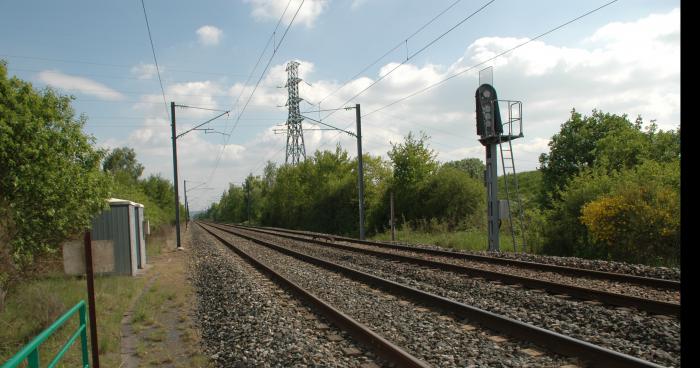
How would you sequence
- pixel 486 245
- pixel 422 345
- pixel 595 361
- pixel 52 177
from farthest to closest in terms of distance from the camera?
1. pixel 486 245
2. pixel 52 177
3. pixel 422 345
4. pixel 595 361

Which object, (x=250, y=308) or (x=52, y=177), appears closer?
(x=250, y=308)

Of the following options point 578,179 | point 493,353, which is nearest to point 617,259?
point 578,179

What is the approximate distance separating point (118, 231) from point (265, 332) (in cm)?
1038

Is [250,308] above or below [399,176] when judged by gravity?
below

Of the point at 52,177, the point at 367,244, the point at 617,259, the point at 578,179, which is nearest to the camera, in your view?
the point at 52,177

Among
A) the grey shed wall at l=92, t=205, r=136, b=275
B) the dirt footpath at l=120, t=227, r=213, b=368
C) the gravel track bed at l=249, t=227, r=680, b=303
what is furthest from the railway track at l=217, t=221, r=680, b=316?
the grey shed wall at l=92, t=205, r=136, b=275

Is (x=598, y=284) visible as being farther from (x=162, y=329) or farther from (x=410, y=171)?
(x=410, y=171)

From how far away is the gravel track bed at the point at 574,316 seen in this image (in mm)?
6457

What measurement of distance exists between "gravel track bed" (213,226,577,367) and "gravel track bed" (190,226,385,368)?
2.29 ft

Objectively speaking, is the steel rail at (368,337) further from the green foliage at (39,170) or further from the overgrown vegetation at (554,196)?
the overgrown vegetation at (554,196)

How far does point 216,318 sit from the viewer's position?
9.77m

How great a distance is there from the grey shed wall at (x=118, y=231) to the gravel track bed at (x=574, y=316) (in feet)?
29.9

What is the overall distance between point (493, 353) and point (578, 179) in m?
16.8

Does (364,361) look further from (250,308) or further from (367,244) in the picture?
(367,244)
